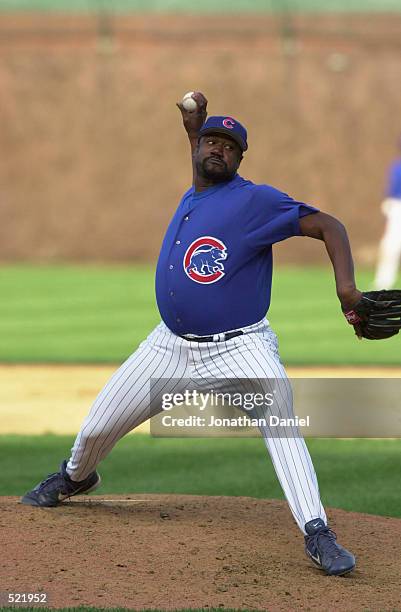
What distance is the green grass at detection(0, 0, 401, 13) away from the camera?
27109mm

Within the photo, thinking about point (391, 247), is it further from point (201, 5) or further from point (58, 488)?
point (58, 488)

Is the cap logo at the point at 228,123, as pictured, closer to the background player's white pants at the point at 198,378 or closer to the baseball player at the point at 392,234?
the background player's white pants at the point at 198,378

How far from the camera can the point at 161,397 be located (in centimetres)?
514

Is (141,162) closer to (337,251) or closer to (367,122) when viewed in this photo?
(367,122)

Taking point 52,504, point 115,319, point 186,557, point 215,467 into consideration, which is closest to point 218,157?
point 186,557

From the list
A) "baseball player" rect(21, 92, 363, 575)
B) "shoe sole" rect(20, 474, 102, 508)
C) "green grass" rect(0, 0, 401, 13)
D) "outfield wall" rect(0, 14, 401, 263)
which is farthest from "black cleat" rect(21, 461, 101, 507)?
"green grass" rect(0, 0, 401, 13)

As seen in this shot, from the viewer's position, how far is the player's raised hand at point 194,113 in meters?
5.70

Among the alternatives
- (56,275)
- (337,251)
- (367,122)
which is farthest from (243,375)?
(367,122)

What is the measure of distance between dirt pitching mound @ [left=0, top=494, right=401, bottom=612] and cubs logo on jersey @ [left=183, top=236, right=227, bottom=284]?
1.14 meters

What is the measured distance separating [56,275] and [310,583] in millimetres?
18691

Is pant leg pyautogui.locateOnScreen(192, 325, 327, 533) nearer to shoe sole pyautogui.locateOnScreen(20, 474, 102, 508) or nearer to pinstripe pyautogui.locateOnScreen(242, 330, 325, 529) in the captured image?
pinstripe pyautogui.locateOnScreen(242, 330, 325, 529)

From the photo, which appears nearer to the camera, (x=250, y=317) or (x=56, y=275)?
(x=250, y=317)

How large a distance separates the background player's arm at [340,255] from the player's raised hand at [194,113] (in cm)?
115

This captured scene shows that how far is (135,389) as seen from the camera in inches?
203
